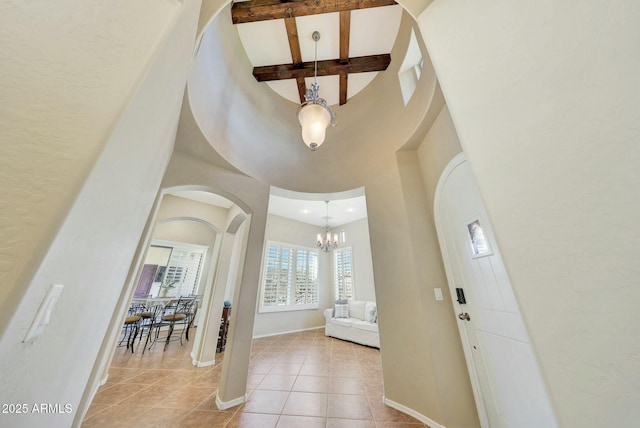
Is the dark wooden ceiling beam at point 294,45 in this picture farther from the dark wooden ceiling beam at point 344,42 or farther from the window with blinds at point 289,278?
the window with blinds at point 289,278

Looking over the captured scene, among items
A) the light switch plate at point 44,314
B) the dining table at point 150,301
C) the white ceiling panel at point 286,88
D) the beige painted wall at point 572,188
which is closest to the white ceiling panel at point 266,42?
the white ceiling panel at point 286,88

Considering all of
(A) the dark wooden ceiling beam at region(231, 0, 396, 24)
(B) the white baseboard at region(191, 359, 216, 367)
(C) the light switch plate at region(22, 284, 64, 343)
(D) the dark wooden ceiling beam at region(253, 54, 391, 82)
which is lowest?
(B) the white baseboard at region(191, 359, 216, 367)

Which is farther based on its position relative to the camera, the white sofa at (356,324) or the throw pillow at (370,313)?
the throw pillow at (370,313)

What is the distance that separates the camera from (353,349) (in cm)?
419

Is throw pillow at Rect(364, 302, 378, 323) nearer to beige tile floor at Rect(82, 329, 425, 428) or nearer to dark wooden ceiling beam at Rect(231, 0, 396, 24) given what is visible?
beige tile floor at Rect(82, 329, 425, 428)

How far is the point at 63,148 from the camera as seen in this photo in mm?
449

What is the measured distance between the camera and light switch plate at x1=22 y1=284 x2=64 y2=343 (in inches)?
17.6

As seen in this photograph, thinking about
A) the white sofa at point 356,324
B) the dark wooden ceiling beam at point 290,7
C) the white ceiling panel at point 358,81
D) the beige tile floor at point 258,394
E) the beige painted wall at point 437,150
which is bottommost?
the beige tile floor at point 258,394

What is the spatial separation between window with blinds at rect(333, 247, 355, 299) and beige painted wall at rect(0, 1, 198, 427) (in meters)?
6.03

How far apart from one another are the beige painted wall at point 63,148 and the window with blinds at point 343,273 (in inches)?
237

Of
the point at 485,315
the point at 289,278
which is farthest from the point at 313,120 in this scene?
the point at 289,278

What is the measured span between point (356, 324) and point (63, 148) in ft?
16.8

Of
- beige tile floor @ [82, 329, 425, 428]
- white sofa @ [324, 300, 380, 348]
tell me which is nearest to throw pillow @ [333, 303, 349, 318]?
white sofa @ [324, 300, 380, 348]

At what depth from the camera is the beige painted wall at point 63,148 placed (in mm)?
402
